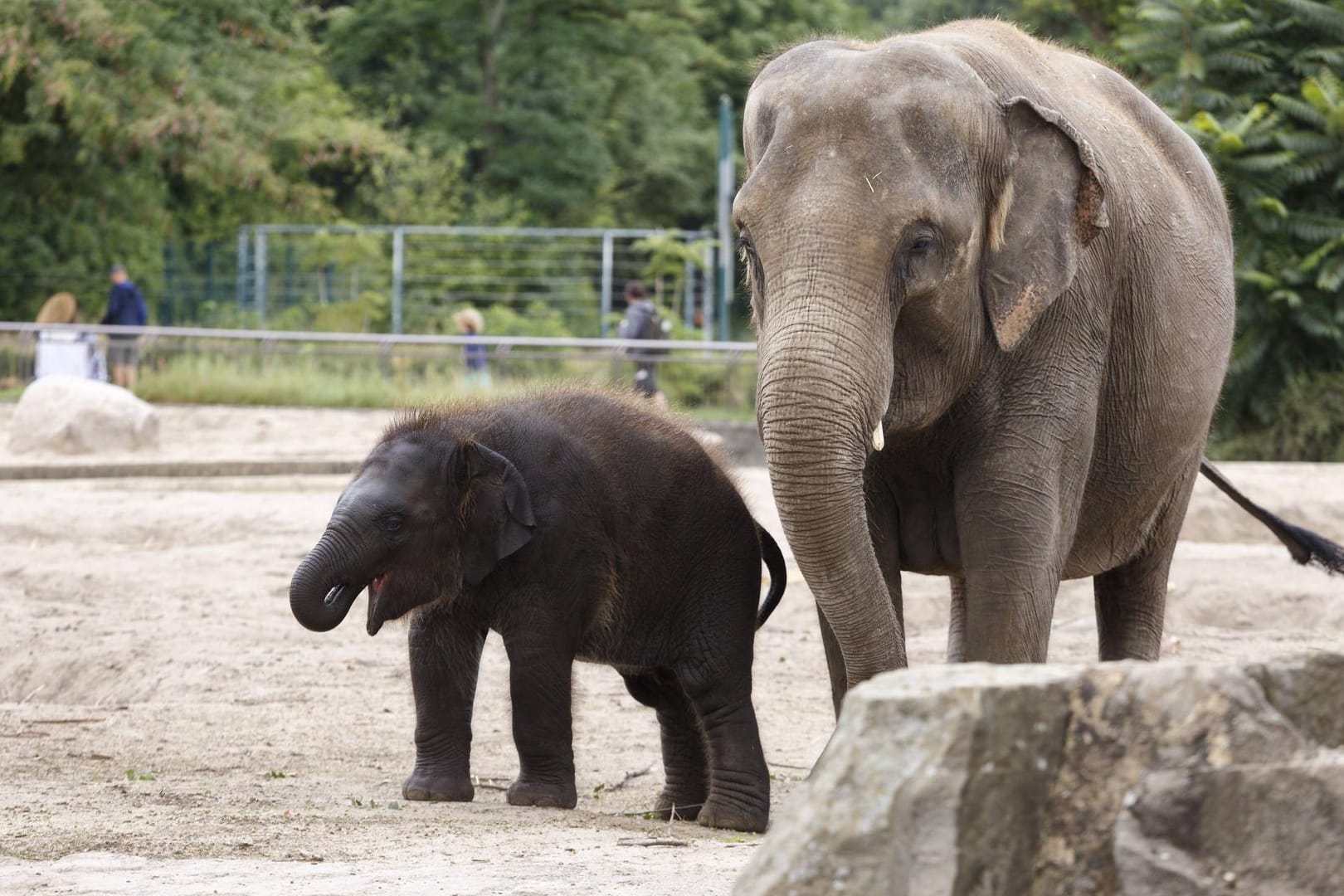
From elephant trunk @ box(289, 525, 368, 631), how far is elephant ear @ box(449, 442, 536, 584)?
0.37 meters

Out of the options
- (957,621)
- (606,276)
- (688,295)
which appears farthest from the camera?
(606,276)

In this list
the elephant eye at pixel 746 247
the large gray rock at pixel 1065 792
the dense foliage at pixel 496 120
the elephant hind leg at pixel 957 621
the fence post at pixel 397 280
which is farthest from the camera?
the fence post at pixel 397 280

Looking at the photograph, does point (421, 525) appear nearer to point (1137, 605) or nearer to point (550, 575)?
point (550, 575)

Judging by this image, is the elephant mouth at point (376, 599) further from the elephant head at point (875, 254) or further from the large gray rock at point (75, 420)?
the large gray rock at point (75, 420)

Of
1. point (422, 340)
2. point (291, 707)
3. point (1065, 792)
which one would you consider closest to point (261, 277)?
point (422, 340)

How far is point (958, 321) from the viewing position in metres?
5.46

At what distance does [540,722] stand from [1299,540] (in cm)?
333

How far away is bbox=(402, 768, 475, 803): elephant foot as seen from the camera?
22.5ft

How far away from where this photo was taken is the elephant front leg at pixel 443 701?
272 inches

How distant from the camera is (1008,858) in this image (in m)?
3.38

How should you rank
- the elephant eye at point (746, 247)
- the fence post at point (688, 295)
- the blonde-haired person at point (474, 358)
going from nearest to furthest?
the elephant eye at point (746, 247) → the blonde-haired person at point (474, 358) → the fence post at point (688, 295)

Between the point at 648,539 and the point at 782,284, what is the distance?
2.05 metres

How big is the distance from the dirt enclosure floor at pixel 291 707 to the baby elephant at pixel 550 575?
0.93ft

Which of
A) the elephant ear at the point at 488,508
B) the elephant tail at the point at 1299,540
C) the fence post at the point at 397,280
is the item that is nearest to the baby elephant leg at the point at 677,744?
the elephant ear at the point at 488,508
